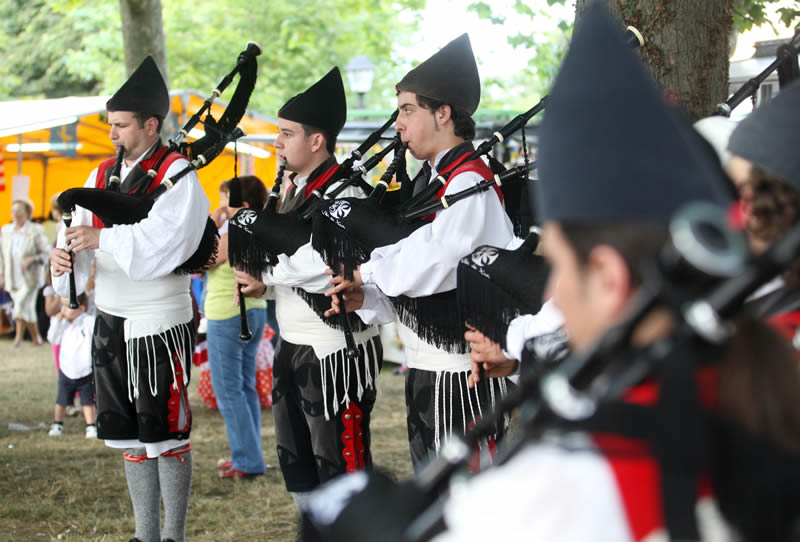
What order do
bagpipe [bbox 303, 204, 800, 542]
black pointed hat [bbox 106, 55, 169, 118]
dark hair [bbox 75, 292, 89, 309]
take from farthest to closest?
dark hair [bbox 75, 292, 89, 309] < black pointed hat [bbox 106, 55, 169, 118] < bagpipe [bbox 303, 204, 800, 542]

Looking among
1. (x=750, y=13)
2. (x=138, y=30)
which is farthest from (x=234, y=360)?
(x=138, y=30)

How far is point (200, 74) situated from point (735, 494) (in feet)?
63.9

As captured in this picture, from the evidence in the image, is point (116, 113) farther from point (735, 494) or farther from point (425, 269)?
point (735, 494)

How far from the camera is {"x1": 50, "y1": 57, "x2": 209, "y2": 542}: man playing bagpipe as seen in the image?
3.90 metres

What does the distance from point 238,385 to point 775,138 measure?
4558mm

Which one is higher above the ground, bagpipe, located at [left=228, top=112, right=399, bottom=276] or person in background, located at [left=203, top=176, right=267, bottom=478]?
bagpipe, located at [left=228, top=112, right=399, bottom=276]


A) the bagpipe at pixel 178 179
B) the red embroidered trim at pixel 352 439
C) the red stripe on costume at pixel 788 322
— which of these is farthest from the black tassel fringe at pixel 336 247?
the red stripe on costume at pixel 788 322

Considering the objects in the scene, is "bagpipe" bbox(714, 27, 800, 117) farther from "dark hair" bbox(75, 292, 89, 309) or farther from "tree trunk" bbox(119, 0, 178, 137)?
"tree trunk" bbox(119, 0, 178, 137)

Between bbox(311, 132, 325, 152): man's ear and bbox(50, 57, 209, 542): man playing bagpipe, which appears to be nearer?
bbox(50, 57, 209, 542): man playing bagpipe

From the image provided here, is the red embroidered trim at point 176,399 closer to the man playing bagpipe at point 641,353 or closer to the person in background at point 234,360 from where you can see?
the person in background at point 234,360

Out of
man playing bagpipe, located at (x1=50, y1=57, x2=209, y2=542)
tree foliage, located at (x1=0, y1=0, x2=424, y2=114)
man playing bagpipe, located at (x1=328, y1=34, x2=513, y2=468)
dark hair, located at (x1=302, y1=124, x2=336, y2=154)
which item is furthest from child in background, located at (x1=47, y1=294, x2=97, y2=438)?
tree foliage, located at (x1=0, y1=0, x2=424, y2=114)

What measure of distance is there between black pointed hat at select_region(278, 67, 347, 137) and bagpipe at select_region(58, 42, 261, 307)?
0.29 metres

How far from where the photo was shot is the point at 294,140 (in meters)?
4.07

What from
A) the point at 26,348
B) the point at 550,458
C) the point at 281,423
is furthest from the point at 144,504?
the point at 26,348
